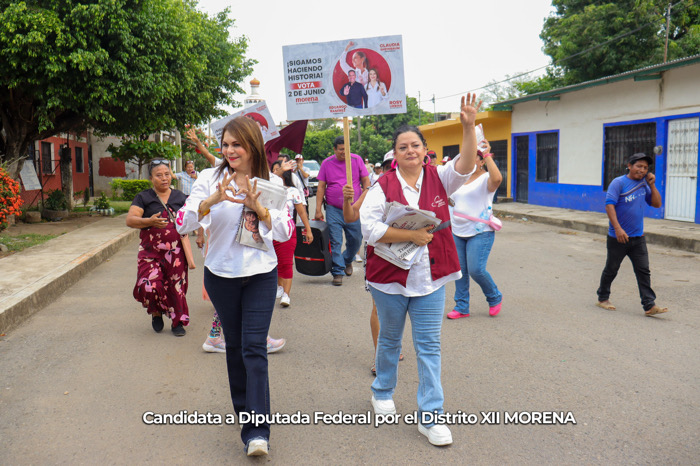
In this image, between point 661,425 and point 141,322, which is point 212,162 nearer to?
point 141,322

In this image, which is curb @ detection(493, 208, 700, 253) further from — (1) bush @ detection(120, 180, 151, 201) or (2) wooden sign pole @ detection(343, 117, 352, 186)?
(1) bush @ detection(120, 180, 151, 201)

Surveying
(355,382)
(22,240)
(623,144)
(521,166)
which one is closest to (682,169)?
(623,144)

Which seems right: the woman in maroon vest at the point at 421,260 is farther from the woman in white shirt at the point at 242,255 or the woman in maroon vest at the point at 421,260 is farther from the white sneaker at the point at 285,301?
the white sneaker at the point at 285,301

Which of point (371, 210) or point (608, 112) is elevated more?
point (608, 112)

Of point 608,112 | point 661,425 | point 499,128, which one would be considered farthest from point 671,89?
point 661,425

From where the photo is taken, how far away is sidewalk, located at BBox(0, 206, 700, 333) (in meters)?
6.59

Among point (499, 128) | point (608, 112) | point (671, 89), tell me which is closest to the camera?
point (671, 89)

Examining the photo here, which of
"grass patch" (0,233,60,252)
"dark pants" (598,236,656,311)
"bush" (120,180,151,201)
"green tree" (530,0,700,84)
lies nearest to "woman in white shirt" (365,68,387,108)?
"dark pants" (598,236,656,311)

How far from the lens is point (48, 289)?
282 inches

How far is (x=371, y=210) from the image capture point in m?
3.48

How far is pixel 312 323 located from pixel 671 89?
12591 mm

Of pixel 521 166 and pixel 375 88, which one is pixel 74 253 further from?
pixel 521 166

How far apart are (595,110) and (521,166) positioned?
16.6ft

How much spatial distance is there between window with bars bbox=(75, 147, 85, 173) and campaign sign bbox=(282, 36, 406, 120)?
966 inches
